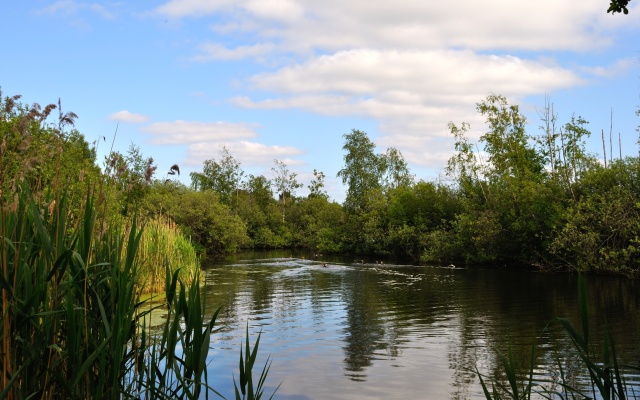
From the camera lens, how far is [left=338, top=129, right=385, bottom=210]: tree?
5734cm

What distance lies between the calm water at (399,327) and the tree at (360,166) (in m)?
32.1

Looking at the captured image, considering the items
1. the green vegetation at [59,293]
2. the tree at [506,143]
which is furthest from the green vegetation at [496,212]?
the green vegetation at [59,293]

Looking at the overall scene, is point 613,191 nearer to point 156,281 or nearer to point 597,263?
point 597,263

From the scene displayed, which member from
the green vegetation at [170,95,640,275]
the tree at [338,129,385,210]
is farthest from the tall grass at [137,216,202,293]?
the tree at [338,129,385,210]

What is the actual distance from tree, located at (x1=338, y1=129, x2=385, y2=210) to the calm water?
105 feet

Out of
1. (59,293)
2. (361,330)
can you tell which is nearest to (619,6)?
(59,293)

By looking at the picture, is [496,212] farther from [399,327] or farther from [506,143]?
[399,327]

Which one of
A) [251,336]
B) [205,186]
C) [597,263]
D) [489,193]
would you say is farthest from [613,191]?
[205,186]

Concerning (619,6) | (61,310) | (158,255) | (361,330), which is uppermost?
(619,6)

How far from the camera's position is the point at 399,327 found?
13547 millimetres

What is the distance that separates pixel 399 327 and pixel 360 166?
148ft

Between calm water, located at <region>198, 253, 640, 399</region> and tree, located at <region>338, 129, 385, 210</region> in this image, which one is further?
tree, located at <region>338, 129, 385, 210</region>

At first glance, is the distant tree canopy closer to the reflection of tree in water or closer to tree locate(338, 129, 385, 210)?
the reflection of tree in water

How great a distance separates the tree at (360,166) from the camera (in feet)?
188
